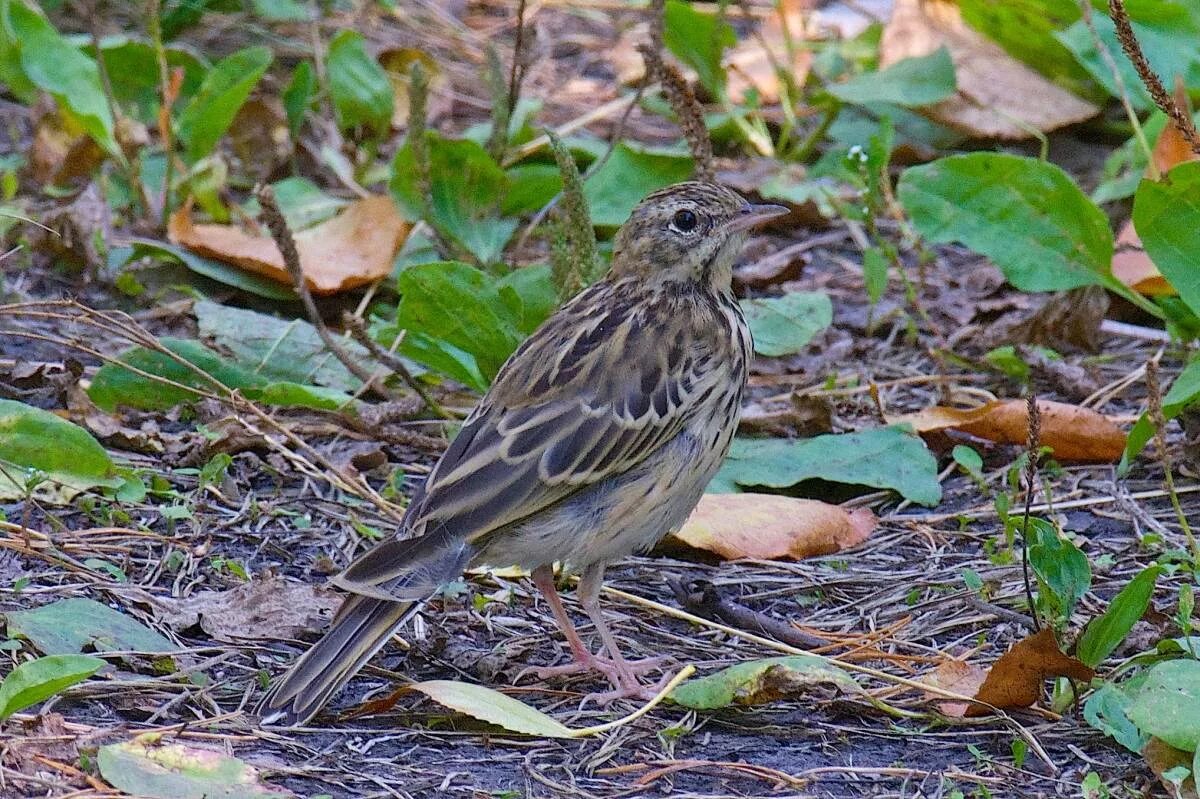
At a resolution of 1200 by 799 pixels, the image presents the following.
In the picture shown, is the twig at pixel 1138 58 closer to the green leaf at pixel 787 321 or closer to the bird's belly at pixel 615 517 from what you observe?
the bird's belly at pixel 615 517

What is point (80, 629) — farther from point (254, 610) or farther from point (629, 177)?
point (629, 177)

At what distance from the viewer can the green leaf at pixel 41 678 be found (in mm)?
3605

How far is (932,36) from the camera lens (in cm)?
868

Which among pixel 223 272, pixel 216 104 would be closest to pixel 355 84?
pixel 216 104

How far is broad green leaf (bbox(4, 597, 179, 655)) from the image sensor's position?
4.14 meters

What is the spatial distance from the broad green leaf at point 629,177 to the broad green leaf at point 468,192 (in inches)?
16.4

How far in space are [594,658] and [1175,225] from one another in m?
2.48

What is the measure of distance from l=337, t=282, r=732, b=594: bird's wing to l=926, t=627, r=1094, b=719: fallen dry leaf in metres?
1.11

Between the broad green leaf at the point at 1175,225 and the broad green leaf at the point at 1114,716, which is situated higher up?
the broad green leaf at the point at 1175,225

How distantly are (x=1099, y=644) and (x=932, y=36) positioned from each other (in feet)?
17.2

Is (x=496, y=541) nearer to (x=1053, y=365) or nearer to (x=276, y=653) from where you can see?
(x=276, y=653)

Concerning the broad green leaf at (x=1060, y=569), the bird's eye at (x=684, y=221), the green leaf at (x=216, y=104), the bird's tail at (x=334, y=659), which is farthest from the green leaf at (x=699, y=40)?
the bird's tail at (x=334, y=659)

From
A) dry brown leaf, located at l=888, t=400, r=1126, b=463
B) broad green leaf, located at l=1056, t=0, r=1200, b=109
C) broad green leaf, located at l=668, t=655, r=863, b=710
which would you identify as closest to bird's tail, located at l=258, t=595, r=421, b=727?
broad green leaf, located at l=668, t=655, r=863, b=710

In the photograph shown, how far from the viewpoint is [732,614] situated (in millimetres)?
4812
